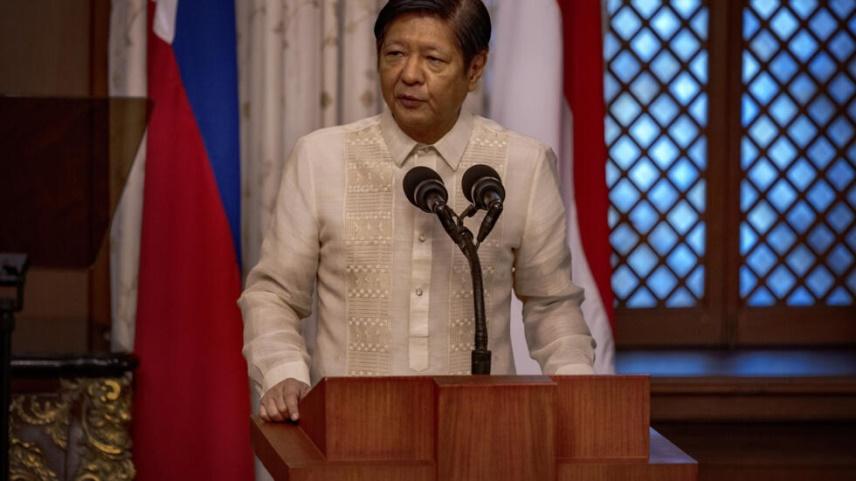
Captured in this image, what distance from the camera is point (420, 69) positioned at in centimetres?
230

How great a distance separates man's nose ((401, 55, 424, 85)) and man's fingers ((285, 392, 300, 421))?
22.7 inches

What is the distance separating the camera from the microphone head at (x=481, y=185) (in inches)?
77.8

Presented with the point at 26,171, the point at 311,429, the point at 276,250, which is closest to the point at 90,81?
the point at 26,171

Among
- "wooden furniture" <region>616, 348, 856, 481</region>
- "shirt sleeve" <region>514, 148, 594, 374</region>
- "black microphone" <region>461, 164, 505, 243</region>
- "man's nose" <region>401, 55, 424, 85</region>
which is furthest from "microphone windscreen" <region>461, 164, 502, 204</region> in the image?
"wooden furniture" <region>616, 348, 856, 481</region>

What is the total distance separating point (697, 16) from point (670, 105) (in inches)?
11.1

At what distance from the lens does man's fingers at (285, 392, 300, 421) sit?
1.98 meters

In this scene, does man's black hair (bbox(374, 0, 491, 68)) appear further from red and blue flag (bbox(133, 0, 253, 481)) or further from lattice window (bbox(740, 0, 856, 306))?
lattice window (bbox(740, 0, 856, 306))

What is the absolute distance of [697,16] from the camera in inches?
167

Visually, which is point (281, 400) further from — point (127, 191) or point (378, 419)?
point (127, 191)

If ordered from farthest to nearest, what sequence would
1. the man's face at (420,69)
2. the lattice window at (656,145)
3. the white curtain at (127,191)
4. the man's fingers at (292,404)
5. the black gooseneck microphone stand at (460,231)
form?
1. the lattice window at (656,145)
2. the white curtain at (127,191)
3. the man's face at (420,69)
4. the man's fingers at (292,404)
5. the black gooseneck microphone stand at (460,231)

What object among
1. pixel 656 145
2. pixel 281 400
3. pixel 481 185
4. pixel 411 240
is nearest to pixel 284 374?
pixel 281 400

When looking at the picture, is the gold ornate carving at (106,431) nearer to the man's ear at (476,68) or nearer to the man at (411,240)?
the man at (411,240)

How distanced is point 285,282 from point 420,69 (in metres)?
0.42

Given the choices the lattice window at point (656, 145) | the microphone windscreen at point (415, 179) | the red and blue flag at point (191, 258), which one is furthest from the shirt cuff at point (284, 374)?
the lattice window at point (656, 145)
